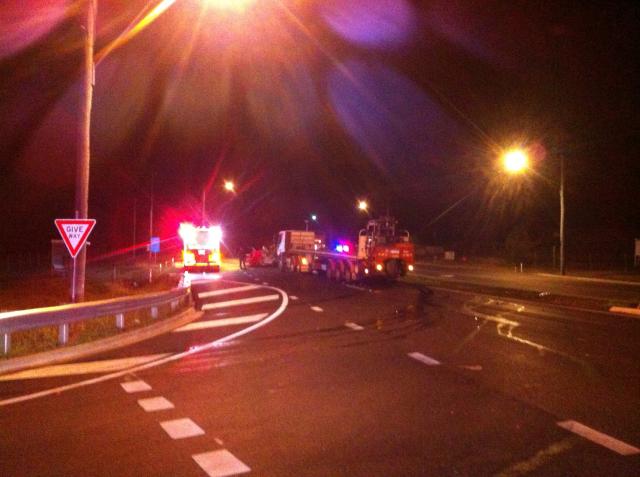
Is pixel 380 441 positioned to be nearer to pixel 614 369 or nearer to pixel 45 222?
pixel 614 369

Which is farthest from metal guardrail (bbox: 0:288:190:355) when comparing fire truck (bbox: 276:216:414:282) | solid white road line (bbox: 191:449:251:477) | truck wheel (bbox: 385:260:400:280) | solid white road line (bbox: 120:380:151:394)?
truck wheel (bbox: 385:260:400:280)

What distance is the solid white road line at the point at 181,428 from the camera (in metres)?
7.53

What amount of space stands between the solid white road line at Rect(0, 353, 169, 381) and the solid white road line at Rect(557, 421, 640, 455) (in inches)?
279

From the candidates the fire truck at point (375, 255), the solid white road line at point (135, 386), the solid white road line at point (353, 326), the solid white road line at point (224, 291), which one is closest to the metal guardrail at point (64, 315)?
the solid white road line at point (135, 386)

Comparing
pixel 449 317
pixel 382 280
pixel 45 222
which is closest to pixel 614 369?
pixel 449 317

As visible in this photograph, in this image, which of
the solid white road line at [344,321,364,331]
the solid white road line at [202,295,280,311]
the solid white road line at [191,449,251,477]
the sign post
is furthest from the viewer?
the solid white road line at [202,295,280,311]

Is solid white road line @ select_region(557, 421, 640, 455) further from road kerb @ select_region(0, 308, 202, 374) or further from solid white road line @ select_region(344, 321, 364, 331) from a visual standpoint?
solid white road line @ select_region(344, 321, 364, 331)

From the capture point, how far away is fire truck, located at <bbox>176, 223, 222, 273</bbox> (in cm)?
4362

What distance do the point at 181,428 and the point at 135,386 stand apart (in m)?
2.49

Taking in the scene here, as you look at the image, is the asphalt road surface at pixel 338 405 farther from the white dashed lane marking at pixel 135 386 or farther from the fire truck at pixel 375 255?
the fire truck at pixel 375 255

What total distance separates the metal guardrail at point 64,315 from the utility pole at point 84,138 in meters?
1.62

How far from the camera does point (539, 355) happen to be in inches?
500

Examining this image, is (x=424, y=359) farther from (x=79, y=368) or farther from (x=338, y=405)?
(x=79, y=368)

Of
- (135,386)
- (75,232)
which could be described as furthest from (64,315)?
(135,386)
